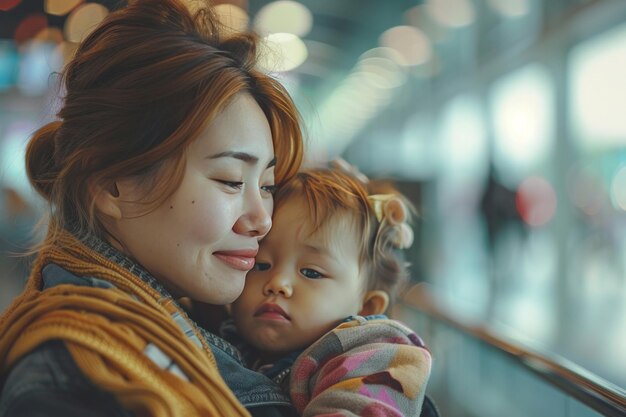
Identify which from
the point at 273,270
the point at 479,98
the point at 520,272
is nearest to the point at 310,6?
the point at 479,98

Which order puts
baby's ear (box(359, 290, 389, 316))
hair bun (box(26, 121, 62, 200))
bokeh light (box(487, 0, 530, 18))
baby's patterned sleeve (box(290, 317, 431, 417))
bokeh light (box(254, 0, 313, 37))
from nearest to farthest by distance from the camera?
baby's patterned sleeve (box(290, 317, 431, 417))
hair bun (box(26, 121, 62, 200))
baby's ear (box(359, 290, 389, 316))
bokeh light (box(487, 0, 530, 18))
bokeh light (box(254, 0, 313, 37))

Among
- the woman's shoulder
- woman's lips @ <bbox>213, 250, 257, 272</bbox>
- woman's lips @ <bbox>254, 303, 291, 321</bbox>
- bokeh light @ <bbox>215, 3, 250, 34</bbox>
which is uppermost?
bokeh light @ <bbox>215, 3, 250, 34</bbox>

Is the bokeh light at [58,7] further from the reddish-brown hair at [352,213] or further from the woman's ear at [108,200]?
the woman's ear at [108,200]

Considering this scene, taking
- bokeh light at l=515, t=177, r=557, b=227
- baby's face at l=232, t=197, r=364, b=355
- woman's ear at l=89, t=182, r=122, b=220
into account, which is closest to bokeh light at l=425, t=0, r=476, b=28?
bokeh light at l=515, t=177, r=557, b=227

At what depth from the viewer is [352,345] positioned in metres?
1.40

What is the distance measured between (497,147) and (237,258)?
1057 centimetres

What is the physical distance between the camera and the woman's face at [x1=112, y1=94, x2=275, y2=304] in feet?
4.07

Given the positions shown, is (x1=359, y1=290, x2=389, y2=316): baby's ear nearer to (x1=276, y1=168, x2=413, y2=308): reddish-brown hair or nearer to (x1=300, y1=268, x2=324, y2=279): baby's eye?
(x1=276, y1=168, x2=413, y2=308): reddish-brown hair

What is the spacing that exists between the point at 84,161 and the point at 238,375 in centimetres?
48

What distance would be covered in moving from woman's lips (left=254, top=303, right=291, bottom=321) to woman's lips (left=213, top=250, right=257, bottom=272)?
192 millimetres

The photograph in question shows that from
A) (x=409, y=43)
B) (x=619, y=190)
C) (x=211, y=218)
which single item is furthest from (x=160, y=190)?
(x=409, y=43)

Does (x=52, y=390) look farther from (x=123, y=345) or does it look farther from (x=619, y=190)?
(x=619, y=190)

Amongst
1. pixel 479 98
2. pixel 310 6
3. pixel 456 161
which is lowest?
pixel 456 161

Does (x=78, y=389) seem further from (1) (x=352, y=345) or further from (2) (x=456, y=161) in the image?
(2) (x=456, y=161)
